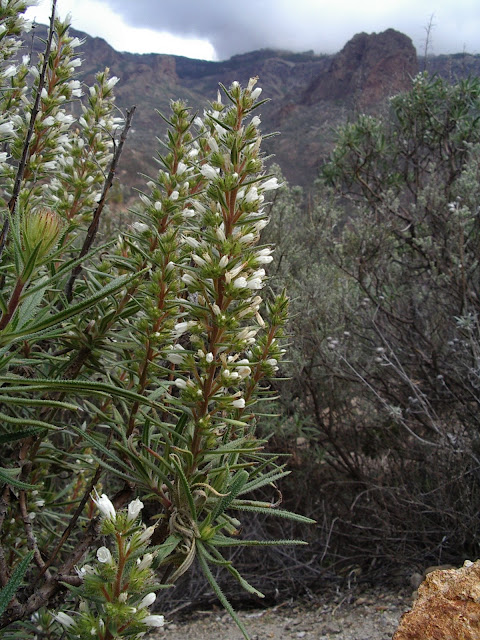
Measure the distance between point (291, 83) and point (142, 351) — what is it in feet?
222

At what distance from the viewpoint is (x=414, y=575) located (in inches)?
131

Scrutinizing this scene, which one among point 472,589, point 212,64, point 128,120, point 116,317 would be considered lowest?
point 472,589

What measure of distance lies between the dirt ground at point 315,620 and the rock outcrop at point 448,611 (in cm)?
147

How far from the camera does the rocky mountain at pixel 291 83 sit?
12.6 m

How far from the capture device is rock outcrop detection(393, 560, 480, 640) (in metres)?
1.32

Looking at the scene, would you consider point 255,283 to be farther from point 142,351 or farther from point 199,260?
point 142,351

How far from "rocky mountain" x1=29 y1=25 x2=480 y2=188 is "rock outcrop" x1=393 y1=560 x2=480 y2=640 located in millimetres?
3752

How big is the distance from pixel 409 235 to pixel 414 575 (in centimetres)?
393

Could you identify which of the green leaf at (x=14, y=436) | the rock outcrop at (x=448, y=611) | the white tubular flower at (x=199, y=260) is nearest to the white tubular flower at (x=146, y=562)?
the green leaf at (x=14, y=436)

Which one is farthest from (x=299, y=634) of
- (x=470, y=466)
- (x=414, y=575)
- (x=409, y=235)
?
(x=409, y=235)

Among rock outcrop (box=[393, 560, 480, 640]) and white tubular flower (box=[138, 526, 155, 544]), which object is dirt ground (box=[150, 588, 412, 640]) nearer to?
rock outcrop (box=[393, 560, 480, 640])

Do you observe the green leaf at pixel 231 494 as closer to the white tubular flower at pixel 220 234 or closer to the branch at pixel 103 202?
the white tubular flower at pixel 220 234

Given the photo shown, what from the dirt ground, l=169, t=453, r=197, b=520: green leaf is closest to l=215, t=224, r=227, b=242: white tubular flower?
l=169, t=453, r=197, b=520: green leaf

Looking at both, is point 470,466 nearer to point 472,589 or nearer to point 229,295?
point 472,589
